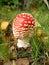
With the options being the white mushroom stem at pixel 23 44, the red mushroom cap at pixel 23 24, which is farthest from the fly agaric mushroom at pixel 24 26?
the white mushroom stem at pixel 23 44

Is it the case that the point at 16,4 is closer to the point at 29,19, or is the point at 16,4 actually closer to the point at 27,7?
the point at 27,7

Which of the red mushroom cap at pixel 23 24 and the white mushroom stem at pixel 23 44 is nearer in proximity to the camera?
the red mushroom cap at pixel 23 24

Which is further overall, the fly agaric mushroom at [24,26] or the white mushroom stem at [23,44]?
the white mushroom stem at [23,44]

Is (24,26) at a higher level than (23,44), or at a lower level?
higher

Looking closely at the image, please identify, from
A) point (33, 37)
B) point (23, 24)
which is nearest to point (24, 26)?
point (23, 24)

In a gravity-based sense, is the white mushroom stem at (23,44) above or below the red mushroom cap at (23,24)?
below

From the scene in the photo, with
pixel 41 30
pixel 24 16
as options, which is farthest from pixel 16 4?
pixel 24 16

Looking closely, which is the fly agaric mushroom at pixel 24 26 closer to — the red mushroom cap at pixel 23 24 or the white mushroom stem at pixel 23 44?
the red mushroom cap at pixel 23 24

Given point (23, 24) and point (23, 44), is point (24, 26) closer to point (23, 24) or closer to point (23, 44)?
point (23, 24)

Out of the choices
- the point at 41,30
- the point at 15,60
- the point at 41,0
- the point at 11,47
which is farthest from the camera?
the point at 41,0

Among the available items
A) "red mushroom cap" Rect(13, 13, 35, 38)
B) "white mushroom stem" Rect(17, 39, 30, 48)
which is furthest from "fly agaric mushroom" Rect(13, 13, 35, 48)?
"white mushroom stem" Rect(17, 39, 30, 48)

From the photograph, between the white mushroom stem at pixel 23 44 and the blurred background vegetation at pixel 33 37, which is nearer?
the blurred background vegetation at pixel 33 37
